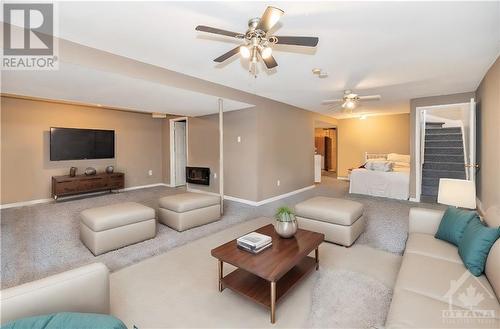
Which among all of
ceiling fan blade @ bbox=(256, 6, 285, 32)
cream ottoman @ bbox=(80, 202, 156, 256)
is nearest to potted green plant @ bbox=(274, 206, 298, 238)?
ceiling fan blade @ bbox=(256, 6, 285, 32)

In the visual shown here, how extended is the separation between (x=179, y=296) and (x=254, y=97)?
3851 mm

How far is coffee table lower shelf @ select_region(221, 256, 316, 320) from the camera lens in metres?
1.83

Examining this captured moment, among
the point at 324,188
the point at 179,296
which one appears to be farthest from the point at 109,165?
the point at 324,188

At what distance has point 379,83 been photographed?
407 cm

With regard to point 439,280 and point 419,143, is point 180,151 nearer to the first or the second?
point 419,143

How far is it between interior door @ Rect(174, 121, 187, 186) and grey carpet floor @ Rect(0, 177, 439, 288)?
1.95 m

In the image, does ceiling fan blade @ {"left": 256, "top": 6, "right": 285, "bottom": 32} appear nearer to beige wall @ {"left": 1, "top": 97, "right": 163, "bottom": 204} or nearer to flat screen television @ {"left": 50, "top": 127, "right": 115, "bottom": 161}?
flat screen television @ {"left": 50, "top": 127, "right": 115, "bottom": 161}

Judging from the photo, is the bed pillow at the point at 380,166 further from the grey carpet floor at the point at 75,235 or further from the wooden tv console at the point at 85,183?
the wooden tv console at the point at 85,183

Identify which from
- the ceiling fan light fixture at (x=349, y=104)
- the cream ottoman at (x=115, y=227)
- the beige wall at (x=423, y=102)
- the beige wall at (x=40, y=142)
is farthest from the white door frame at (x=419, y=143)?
the beige wall at (x=40, y=142)

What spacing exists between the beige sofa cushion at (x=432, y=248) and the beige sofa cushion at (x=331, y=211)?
692 mm

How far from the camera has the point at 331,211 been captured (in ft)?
9.90

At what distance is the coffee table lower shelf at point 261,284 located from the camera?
72.1 inches

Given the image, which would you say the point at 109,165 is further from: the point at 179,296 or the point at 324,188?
the point at 324,188

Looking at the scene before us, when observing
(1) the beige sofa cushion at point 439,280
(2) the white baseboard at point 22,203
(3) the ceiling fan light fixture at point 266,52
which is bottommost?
(2) the white baseboard at point 22,203
